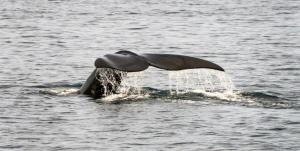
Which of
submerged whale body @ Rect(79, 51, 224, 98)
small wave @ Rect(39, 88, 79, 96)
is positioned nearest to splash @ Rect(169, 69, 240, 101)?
submerged whale body @ Rect(79, 51, 224, 98)

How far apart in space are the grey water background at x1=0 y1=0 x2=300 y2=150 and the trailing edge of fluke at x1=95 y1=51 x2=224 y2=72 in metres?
1.00

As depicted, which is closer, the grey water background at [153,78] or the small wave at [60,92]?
the grey water background at [153,78]

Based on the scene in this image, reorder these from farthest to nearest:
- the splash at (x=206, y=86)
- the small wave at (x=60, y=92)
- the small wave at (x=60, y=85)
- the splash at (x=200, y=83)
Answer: the small wave at (x=60, y=85)
the splash at (x=200, y=83)
the small wave at (x=60, y=92)
the splash at (x=206, y=86)

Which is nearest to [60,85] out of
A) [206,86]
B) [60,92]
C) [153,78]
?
[60,92]

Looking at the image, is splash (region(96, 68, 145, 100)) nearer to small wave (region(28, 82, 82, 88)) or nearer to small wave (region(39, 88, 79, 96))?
small wave (region(39, 88, 79, 96))

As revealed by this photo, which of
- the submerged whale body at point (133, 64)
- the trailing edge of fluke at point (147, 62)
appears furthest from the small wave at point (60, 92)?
the trailing edge of fluke at point (147, 62)

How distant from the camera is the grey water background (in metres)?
14.7

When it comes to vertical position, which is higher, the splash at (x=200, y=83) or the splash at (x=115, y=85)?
the splash at (x=115, y=85)

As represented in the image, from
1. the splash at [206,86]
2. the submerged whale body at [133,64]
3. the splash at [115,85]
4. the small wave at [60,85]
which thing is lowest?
the splash at [206,86]

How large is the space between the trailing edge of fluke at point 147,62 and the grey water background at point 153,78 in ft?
3.29

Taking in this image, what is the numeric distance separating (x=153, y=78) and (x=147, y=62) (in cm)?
695

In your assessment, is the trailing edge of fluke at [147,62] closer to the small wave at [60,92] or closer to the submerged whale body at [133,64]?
the submerged whale body at [133,64]

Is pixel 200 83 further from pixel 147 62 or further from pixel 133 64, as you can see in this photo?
pixel 133 64

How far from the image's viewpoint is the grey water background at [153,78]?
14688 mm
